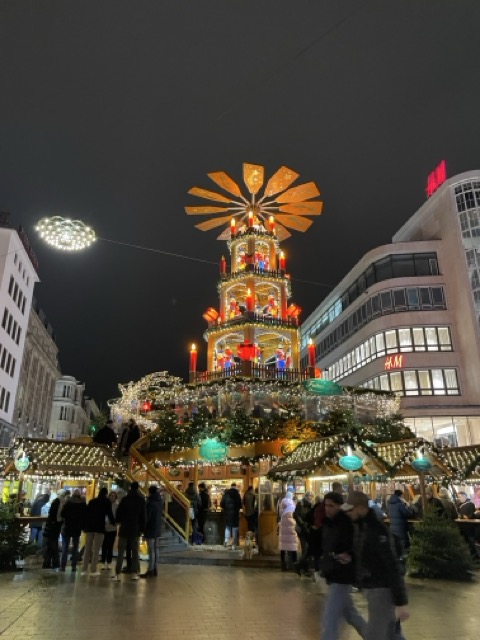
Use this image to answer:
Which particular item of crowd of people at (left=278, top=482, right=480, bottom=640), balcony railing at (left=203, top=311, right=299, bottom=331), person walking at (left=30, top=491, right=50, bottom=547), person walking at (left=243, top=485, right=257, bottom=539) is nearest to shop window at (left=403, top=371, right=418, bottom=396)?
balcony railing at (left=203, top=311, right=299, bottom=331)

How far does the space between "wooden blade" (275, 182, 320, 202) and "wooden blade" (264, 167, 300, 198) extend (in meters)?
0.73

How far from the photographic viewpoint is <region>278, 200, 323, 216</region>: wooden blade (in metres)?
27.6

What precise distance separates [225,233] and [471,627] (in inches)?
991

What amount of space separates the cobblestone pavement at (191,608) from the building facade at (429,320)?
2878 centimetres

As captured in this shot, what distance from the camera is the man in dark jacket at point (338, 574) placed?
15.7ft

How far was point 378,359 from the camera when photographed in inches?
1540

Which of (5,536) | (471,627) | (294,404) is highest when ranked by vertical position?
(294,404)

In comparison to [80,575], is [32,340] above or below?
above

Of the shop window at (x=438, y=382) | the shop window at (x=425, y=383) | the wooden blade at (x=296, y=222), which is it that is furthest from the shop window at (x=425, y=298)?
the wooden blade at (x=296, y=222)

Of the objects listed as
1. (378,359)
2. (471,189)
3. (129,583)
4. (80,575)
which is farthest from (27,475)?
(471,189)

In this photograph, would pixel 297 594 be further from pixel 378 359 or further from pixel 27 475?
pixel 378 359

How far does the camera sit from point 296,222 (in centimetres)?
2862

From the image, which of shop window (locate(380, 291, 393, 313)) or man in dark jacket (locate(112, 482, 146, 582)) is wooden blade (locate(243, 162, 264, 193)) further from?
man in dark jacket (locate(112, 482, 146, 582))

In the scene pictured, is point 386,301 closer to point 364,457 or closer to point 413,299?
point 413,299
